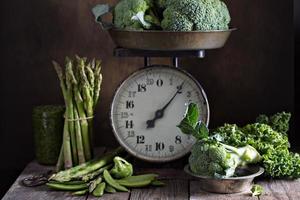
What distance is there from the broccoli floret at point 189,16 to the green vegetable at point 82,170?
0.47 metres

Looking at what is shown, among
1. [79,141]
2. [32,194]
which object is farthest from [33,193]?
[79,141]

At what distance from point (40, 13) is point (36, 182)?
2.17ft

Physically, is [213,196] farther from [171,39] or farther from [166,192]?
[171,39]

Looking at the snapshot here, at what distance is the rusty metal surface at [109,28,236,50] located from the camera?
212 centimetres

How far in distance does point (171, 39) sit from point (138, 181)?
0.44 metres

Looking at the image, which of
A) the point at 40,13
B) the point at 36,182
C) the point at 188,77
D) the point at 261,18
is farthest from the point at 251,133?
the point at 40,13

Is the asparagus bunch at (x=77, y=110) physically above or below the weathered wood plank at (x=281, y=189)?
above

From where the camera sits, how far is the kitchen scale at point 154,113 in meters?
2.29

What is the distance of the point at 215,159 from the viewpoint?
79.9 inches

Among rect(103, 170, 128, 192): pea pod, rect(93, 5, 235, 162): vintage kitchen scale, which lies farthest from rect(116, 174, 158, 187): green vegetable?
rect(93, 5, 235, 162): vintage kitchen scale

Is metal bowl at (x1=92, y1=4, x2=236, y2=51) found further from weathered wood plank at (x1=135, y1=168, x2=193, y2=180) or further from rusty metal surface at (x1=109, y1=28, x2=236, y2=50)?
weathered wood plank at (x1=135, y1=168, x2=193, y2=180)

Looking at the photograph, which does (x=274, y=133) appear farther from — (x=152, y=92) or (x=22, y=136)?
(x=22, y=136)

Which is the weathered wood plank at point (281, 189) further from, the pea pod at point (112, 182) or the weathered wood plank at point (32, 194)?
the weathered wood plank at point (32, 194)

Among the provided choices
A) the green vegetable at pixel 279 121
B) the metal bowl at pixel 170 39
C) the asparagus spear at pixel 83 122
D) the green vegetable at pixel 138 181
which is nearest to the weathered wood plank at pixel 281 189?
the green vegetable at pixel 279 121
